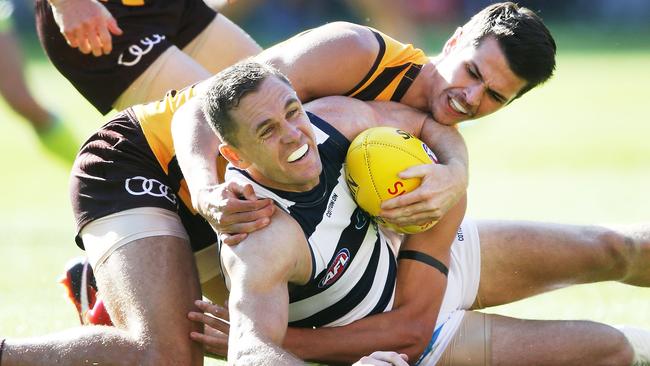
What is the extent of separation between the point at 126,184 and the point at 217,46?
6.29 ft

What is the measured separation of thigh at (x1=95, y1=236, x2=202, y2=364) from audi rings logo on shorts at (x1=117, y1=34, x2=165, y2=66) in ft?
6.06

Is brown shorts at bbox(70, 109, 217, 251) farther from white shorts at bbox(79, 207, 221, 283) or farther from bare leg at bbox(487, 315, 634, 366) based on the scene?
bare leg at bbox(487, 315, 634, 366)

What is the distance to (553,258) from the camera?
228 inches

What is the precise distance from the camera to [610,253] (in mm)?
5793

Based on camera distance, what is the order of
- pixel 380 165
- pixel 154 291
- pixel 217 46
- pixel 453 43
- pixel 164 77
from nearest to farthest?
pixel 380 165 < pixel 154 291 < pixel 453 43 < pixel 164 77 < pixel 217 46

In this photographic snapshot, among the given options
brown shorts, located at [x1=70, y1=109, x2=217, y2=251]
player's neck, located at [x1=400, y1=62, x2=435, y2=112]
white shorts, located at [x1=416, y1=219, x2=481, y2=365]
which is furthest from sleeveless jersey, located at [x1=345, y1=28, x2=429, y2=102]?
brown shorts, located at [x1=70, y1=109, x2=217, y2=251]

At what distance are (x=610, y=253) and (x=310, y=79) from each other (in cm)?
193

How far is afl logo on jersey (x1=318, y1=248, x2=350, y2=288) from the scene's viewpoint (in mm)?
4848

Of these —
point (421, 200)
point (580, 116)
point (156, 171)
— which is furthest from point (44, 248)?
point (580, 116)

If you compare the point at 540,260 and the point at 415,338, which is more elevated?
the point at 415,338

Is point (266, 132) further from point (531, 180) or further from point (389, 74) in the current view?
point (531, 180)

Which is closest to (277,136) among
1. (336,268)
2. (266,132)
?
(266,132)

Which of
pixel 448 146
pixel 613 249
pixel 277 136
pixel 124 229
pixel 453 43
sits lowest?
pixel 613 249

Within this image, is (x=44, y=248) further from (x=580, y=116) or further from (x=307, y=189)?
(x=580, y=116)
